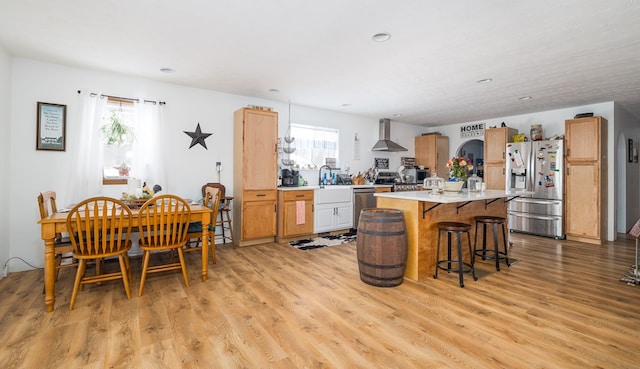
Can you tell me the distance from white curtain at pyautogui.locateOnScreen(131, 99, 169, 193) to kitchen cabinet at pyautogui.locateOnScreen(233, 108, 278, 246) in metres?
1.01

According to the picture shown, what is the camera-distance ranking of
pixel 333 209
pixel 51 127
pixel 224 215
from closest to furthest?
1. pixel 51 127
2. pixel 224 215
3. pixel 333 209

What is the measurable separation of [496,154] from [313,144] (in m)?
3.57

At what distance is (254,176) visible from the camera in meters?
4.50

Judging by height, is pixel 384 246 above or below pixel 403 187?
below

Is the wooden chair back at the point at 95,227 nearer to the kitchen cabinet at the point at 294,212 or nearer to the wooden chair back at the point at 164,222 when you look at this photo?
Answer: the wooden chair back at the point at 164,222

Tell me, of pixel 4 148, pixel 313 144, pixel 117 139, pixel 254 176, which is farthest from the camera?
pixel 313 144

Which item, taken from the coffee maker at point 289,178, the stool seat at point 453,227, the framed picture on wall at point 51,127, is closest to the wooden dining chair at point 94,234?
the framed picture on wall at point 51,127

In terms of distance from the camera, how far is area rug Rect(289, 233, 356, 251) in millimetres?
4492

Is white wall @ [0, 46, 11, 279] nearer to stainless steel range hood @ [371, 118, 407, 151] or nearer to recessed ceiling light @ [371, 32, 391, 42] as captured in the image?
recessed ceiling light @ [371, 32, 391, 42]

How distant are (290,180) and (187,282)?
2.60 metres

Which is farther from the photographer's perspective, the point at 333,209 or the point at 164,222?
the point at 333,209

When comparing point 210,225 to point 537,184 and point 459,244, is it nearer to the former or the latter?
point 459,244

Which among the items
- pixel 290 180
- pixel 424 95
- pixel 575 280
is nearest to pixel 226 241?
pixel 290 180

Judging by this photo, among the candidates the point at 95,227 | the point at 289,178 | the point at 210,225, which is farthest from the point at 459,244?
the point at 95,227
